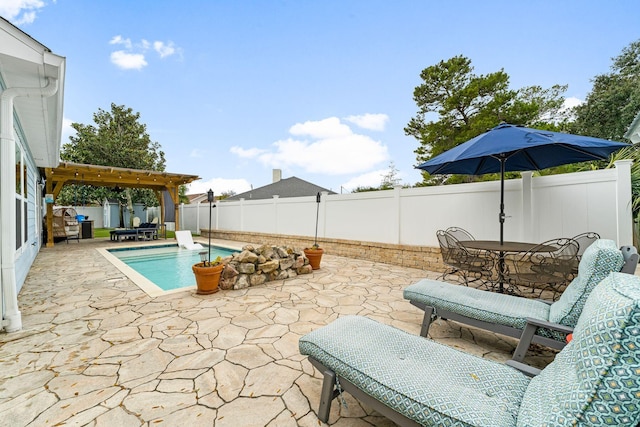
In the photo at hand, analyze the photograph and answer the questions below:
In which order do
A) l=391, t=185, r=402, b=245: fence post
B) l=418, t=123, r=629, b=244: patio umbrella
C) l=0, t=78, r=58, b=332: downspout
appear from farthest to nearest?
l=391, t=185, r=402, b=245: fence post
l=418, t=123, r=629, b=244: patio umbrella
l=0, t=78, r=58, b=332: downspout

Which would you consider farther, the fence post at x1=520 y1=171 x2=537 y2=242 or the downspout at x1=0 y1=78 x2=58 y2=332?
the fence post at x1=520 y1=171 x2=537 y2=242

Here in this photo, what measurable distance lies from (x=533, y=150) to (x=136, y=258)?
11131mm

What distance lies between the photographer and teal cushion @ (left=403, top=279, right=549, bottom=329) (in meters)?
2.40

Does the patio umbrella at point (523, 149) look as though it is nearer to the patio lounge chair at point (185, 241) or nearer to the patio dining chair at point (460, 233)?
the patio dining chair at point (460, 233)

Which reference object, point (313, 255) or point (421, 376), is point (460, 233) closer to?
point (313, 255)

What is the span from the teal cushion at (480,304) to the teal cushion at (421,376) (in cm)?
97

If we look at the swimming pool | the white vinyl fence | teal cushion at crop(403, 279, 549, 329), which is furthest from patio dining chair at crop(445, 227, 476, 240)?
the swimming pool

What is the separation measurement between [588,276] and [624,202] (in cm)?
350

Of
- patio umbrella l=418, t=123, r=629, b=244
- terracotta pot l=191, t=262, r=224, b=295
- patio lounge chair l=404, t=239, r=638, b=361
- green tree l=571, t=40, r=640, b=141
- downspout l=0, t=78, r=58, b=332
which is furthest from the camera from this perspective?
green tree l=571, t=40, r=640, b=141

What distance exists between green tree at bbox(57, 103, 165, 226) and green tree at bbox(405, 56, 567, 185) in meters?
18.9

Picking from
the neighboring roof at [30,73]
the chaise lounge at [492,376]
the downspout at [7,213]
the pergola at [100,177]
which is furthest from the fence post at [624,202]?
the pergola at [100,177]

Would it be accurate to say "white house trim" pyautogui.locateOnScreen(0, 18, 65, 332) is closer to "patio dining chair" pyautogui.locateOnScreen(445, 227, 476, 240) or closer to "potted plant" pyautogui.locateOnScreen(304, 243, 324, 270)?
"potted plant" pyautogui.locateOnScreen(304, 243, 324, 270)

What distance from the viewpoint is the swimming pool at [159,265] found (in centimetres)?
543

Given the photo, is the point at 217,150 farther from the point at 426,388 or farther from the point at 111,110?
the point at 426,388
